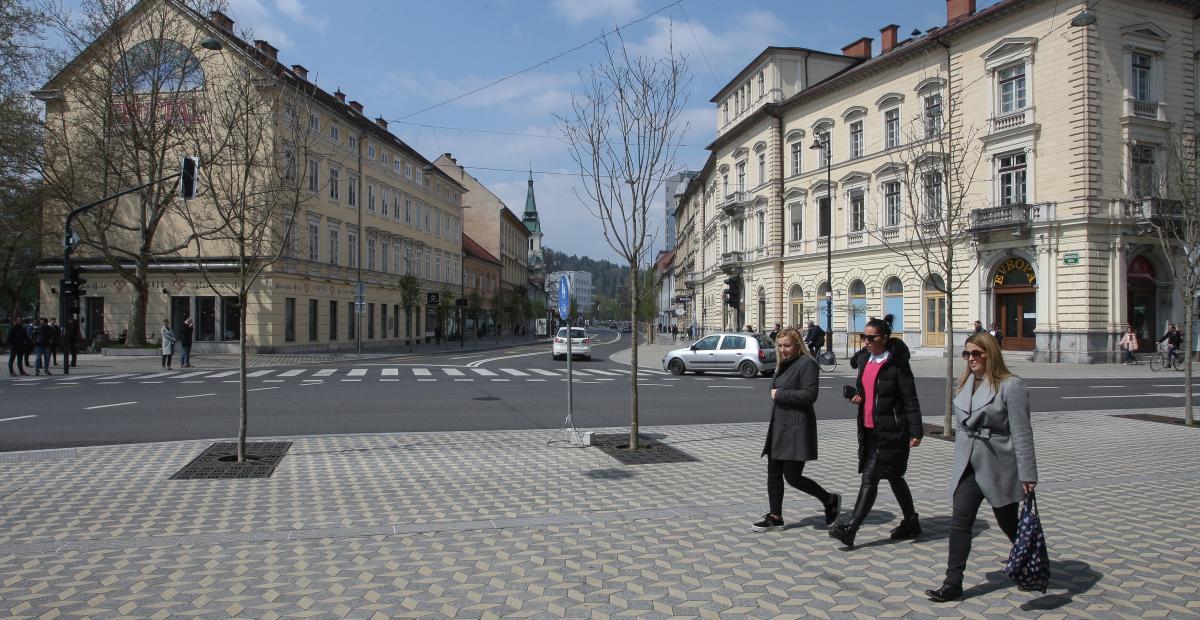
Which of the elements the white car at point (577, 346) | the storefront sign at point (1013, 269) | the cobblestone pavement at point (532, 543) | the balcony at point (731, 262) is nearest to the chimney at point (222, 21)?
the white car at point (577, 346)

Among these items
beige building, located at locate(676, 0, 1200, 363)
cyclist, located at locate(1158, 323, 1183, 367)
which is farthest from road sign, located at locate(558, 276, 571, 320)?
cyclist, located at locate(1158, 323, 1183, 367)

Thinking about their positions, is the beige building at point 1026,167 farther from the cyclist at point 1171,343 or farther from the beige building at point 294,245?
the beige building at point 294,245

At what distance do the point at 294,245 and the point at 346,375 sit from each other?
15481mm

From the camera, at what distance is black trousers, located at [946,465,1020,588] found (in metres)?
4.43

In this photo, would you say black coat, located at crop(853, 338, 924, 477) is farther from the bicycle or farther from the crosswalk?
the bicycle

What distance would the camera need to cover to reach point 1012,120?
1235 inches

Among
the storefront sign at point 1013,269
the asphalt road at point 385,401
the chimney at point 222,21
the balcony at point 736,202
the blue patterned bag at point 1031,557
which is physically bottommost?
the asphalt road at point 385,401

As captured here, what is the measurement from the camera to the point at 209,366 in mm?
27078

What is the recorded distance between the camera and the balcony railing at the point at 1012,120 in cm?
3062

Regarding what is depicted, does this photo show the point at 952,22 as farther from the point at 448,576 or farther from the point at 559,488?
the point at 448,576

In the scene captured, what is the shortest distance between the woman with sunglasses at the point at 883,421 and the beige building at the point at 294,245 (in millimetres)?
23732

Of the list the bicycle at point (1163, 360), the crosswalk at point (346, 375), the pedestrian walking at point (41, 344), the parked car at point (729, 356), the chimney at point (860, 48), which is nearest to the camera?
the crosswalk at point (346, 375)

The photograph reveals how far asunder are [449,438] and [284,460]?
2418mm

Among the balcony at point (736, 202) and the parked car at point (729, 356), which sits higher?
the balcony at point (736, 202)
